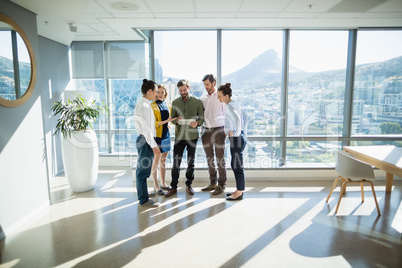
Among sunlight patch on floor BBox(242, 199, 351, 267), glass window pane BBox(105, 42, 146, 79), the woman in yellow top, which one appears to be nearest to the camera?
sunlight patch on floor BBox(242, 199, 351, 267)

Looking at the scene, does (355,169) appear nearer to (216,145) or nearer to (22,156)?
(216,145)

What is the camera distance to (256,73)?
511 cm

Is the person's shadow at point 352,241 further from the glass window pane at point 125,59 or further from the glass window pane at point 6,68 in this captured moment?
the glass window pane at point 125,59

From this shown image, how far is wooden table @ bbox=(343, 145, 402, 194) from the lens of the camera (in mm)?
3129

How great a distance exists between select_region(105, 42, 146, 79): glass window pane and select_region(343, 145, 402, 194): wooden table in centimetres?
428

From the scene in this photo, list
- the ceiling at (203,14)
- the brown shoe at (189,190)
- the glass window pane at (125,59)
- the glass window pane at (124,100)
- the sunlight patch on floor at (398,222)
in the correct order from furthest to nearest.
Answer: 1. the glass window pane at (124,100)
2. the glass window pane at (125,59)
3. the brown shoe at (189,190)
4. the ceiling at (203,14)
5. the sunlight patch on floor at (398,222)

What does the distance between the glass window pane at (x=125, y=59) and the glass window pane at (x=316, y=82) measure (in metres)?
3.06

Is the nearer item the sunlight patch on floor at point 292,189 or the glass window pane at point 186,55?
the sunlight patch on floor at point 292,189

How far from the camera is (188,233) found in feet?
9.88

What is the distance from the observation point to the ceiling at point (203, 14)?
3525 mm

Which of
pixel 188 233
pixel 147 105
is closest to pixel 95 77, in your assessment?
pixel 147 105

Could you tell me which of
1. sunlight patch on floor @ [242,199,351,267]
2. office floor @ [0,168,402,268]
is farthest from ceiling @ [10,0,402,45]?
sunlight patch on floor @ [242,199,351,267]

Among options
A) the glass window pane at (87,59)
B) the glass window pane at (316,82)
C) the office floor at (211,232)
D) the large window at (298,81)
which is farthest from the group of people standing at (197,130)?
the glass window pane at (87,59)

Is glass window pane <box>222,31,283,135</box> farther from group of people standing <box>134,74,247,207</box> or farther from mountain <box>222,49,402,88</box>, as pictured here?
group of people standing <box>134,74,247,207</box>
